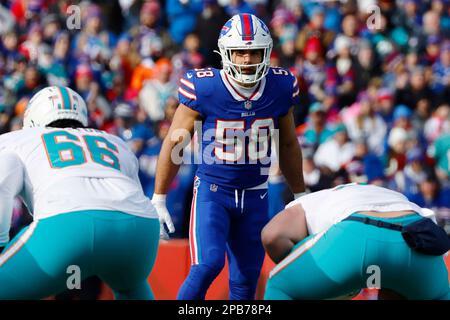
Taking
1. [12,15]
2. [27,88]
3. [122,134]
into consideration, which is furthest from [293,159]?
[12,15]

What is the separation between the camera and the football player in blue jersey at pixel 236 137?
20.2 ft

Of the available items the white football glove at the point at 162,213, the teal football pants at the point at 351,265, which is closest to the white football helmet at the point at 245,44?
the white football glove at the point at 162,213

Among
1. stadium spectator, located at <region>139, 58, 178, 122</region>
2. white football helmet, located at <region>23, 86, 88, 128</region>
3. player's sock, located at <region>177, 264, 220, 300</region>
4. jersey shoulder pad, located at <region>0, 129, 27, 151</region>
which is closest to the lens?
jersey shoulder pad, located at <region>0, 129, 27, 151</region>

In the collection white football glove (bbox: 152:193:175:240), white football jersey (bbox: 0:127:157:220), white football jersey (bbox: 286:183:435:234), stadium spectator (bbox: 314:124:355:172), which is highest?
white football jersey (bbox: 0:127:157:220)

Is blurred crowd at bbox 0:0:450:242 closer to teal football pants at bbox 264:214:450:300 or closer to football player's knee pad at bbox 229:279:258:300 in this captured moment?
football player's knee pad at bbox 229:279:258:300

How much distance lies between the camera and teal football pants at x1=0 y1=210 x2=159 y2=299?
4.93m

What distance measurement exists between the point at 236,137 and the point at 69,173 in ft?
4.50

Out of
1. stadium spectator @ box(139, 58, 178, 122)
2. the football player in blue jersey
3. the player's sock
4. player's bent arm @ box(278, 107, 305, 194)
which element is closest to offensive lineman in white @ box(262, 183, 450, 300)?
the player's sock

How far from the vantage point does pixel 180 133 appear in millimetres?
6148

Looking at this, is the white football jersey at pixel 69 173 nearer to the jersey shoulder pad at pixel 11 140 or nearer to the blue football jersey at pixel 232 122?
the jersey shoulder pad at pixel 11 140

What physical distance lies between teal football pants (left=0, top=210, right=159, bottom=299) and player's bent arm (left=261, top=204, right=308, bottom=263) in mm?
674

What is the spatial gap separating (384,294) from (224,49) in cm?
186

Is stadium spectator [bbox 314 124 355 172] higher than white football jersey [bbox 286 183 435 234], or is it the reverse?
white football jersey [bbox 286 183 435 234]

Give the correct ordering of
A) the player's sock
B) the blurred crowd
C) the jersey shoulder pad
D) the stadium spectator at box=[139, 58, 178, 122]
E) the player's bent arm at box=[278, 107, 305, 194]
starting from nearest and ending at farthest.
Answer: the jersey shoulder pad < the player's sock < the player's bent arm at box=[278, 107, 305, 194] < the blurred crowd < the stadium spectator at box=[139, 58, 178, 122]
